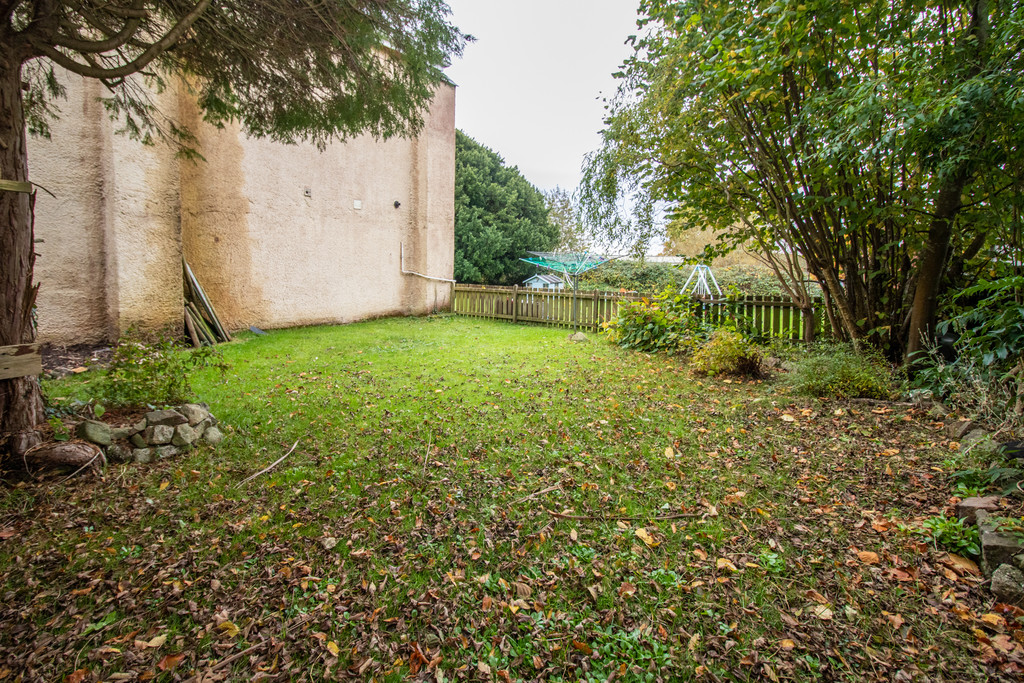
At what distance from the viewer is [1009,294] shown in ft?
12.9

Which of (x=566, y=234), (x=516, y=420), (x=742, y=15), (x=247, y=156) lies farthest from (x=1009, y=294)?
(x=566, y=234)

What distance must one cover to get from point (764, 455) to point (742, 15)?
4228 millimetres

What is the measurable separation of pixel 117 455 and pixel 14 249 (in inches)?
61.5

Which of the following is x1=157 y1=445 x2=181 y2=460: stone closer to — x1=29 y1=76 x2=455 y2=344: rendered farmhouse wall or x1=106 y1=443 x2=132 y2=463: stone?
x1=106 y1=443 x2=132 y2=463: stone

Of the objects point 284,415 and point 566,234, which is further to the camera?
point 566,234

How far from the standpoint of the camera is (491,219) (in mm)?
21047

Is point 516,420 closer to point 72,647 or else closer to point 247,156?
point 72,647

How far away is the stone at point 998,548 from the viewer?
216 centimetres

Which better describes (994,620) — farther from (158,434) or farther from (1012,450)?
(158,434)

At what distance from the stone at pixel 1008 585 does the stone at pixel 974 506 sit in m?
0.45

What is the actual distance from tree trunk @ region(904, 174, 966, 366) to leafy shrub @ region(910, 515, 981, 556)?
3.07 metres

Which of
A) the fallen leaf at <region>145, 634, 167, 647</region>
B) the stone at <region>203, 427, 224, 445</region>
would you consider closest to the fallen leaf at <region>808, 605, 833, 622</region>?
the fallen leaf at <region>145, 634, 167, 647</region>

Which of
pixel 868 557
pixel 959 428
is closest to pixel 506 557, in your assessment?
pixel 868 557

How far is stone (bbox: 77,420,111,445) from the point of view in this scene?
339 centimetres
